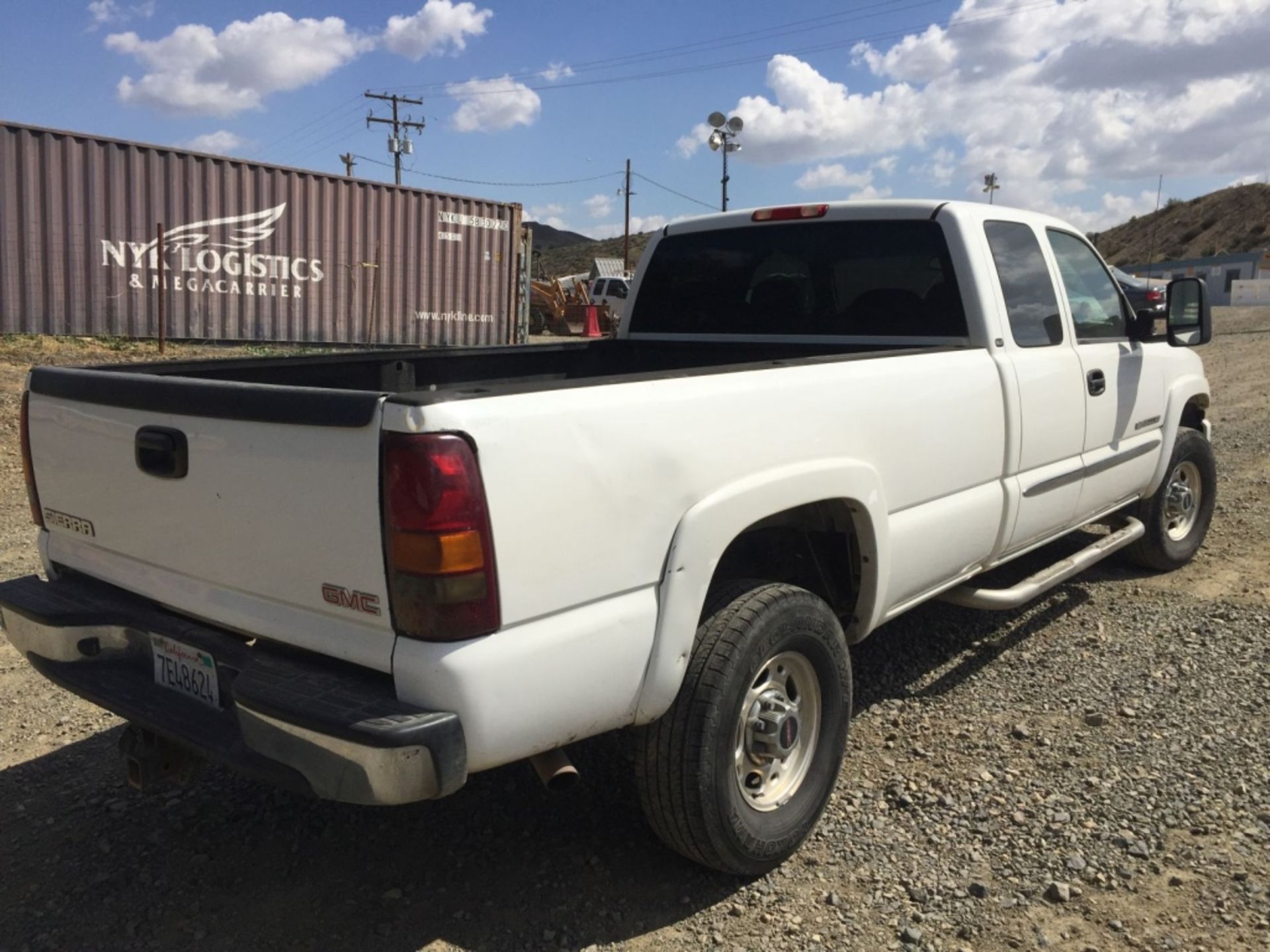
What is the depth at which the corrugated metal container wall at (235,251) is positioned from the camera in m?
13.6

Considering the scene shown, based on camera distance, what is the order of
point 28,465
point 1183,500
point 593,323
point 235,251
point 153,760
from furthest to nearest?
point 593,323, point 235,251, point 1183,500, point 28,465, point 153,760

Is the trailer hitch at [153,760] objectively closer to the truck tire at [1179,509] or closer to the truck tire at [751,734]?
the truck tire at [751,734]

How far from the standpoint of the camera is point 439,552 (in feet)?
6.86

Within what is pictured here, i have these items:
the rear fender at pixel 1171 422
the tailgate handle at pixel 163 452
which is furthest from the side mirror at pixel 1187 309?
the tailgate handle at pixel 163 452

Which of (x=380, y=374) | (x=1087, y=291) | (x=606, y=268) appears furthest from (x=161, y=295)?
(x=606, y=268)

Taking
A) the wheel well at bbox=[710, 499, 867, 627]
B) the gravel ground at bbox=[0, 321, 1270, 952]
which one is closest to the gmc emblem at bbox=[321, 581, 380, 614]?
the gravel ground at bbox=[0, 321, 1270, 952]

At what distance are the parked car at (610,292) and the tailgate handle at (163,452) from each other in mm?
29056

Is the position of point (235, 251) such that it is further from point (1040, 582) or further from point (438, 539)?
point (438, 539)

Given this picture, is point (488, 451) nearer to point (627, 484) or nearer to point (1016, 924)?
point (627, 484)

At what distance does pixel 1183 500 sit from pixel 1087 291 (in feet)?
5.66

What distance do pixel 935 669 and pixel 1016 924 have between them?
5.75ft

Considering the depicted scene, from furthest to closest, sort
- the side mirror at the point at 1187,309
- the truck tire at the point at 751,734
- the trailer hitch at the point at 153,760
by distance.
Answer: the side mirror at the point at 1187,309 < the trailer hitch at the point at 153,760 < the truck tire at the point at 751,734

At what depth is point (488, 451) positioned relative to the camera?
2.12 metres

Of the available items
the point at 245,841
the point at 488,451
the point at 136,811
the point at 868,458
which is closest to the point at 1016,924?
the point at 868,458
